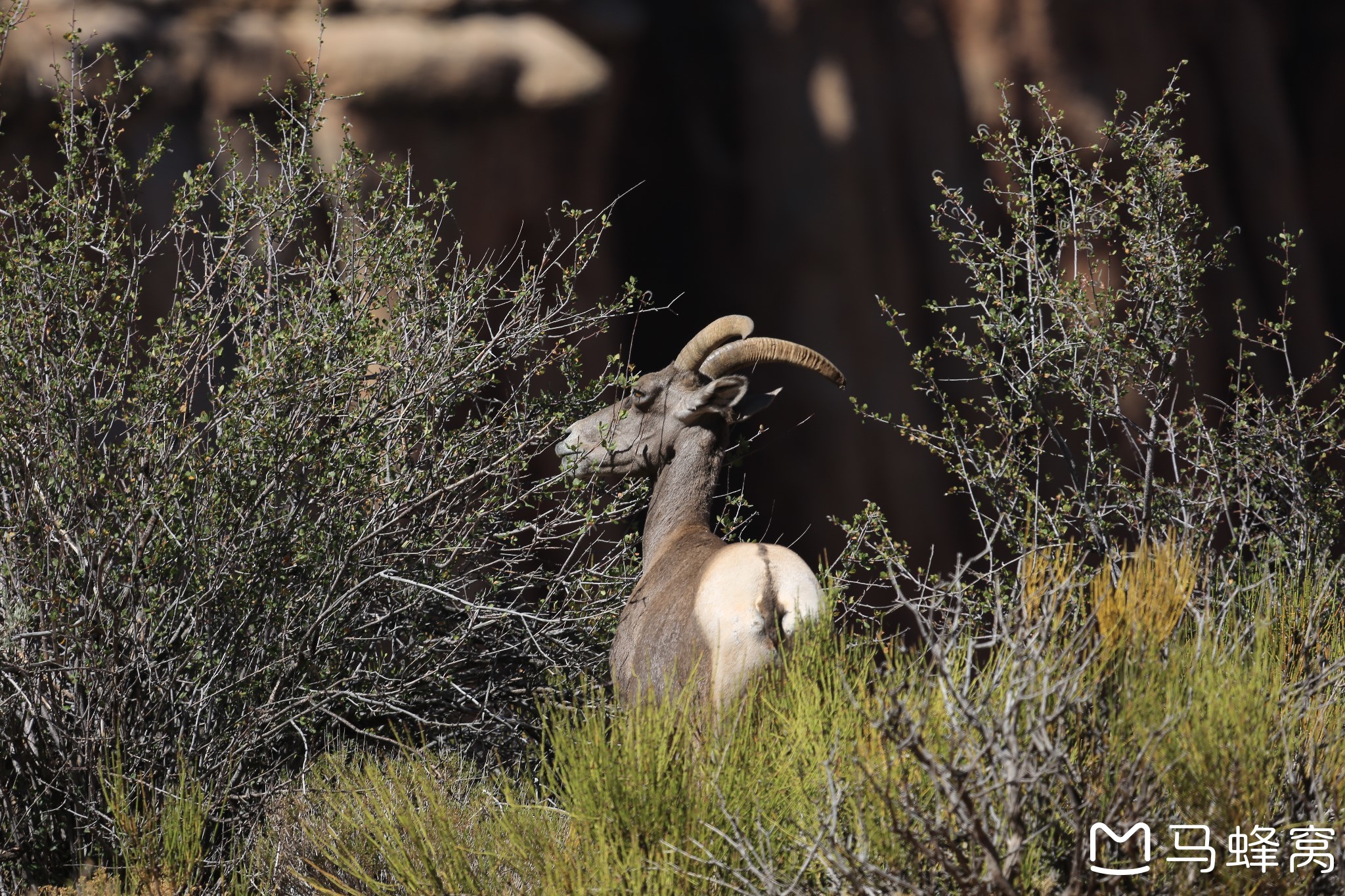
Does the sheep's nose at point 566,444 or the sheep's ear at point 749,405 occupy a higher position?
the sheep's ear at point 749,405

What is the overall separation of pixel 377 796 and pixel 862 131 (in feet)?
25.0

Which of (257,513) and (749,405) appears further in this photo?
(749,405)

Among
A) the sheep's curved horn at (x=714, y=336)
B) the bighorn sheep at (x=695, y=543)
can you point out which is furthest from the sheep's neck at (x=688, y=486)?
the sheep's curved horn at (x=714, y=336)

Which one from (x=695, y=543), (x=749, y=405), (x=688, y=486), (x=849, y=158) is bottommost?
(x=695, y=543)

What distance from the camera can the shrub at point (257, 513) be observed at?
384 cm

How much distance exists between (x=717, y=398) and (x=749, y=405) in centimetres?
14

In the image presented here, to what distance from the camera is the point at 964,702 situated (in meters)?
2.45

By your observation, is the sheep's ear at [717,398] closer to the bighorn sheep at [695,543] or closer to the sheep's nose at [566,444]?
the bighorn sheep at [695,543]

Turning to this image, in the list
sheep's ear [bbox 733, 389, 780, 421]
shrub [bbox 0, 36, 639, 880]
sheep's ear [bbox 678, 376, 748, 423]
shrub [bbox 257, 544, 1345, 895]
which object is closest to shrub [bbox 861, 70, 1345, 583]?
sheep's ear [bbox 733, 389, 780, 421]

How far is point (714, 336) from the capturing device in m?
4.54

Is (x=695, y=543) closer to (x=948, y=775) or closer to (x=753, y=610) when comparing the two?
(x=753, y=610)

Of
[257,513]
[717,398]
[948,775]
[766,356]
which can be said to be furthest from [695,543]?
[948,775]

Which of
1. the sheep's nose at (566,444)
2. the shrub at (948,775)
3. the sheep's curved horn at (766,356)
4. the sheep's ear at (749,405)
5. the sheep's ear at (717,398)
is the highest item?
the sheep's curved horn at (766,356)

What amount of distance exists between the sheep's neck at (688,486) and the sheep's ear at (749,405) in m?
0.12
